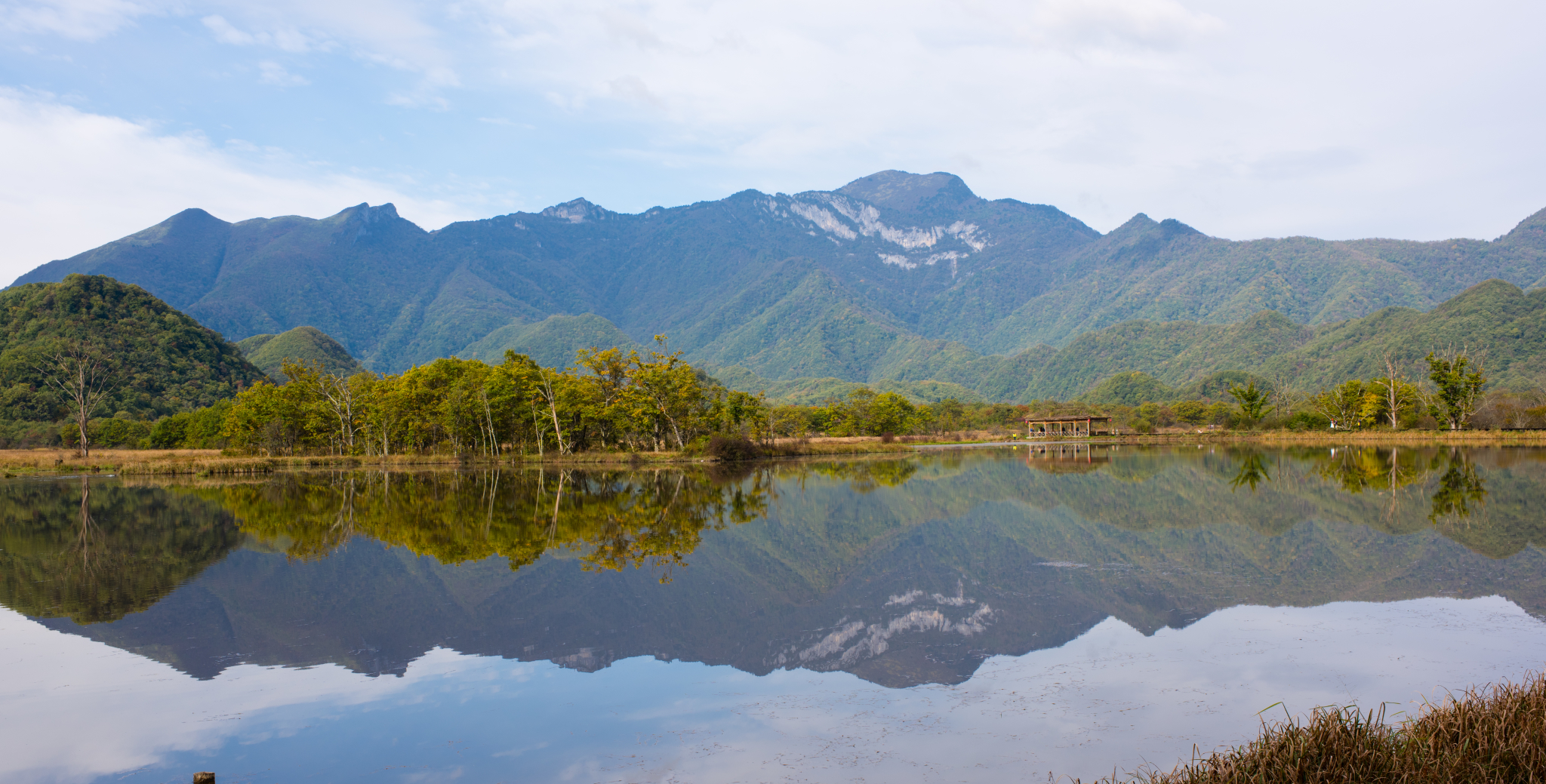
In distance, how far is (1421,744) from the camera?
5.36 meters

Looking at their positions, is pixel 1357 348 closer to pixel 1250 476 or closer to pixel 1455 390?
pixel 1455 390

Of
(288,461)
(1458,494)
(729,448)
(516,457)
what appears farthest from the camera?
(288,461)

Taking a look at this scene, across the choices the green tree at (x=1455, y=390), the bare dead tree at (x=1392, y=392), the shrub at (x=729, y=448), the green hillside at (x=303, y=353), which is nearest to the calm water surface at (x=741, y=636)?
the shrub at (x=729, y=448)

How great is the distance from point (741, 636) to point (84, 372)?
88125 millimetres

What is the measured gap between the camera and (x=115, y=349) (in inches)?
3334

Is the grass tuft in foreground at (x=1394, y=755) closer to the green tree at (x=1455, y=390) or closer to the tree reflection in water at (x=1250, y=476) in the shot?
the tree reflection in water at (x=1250, y=476)

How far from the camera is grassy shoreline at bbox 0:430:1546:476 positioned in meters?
47.3

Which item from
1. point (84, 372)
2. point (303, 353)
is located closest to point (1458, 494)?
point (84, 372)

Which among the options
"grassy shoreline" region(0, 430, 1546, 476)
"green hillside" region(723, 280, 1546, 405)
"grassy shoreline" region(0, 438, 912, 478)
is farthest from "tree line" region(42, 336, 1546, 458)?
"green hillside" region(723, 280, 1546, 405)

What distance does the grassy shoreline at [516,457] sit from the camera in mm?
47281

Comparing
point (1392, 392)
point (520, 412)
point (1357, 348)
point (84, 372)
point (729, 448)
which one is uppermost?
point (1357, 348)

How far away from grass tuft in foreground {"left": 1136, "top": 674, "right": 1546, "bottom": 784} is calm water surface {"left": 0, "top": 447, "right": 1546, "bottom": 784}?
110 centimetres

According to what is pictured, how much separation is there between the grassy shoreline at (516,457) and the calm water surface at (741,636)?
26.5 m

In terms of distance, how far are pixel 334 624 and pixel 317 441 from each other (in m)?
57.7
